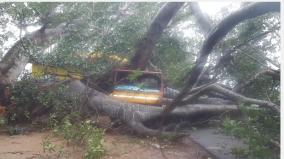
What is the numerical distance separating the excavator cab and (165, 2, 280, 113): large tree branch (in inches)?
21.0

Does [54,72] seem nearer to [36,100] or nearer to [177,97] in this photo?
[36,100]

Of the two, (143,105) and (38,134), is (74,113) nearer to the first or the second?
(38,134)

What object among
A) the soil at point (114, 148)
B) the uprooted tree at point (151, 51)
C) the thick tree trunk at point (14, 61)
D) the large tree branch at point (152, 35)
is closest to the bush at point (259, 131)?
the uprooted tree at point (151, 51)

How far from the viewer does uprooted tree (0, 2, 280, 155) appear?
310 cm

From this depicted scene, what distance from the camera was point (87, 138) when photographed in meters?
2.81

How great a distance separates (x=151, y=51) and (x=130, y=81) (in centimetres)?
64

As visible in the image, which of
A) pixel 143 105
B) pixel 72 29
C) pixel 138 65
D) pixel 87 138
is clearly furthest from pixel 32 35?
pixel 87 138

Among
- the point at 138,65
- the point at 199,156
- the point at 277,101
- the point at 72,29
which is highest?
the point at 72,29

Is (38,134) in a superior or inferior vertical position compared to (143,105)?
inferior

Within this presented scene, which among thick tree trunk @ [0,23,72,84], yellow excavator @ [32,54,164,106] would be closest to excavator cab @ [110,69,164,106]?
yellow excavator @ [32,54,164,106]

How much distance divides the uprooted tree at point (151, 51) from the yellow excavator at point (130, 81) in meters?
0.12

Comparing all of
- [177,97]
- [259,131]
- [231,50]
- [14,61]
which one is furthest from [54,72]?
[259,131]

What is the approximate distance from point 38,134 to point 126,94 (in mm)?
1144

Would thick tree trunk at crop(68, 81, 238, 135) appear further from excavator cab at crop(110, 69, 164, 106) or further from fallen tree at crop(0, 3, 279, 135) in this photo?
excavator cab at crop(110, 69, 164, 106)
